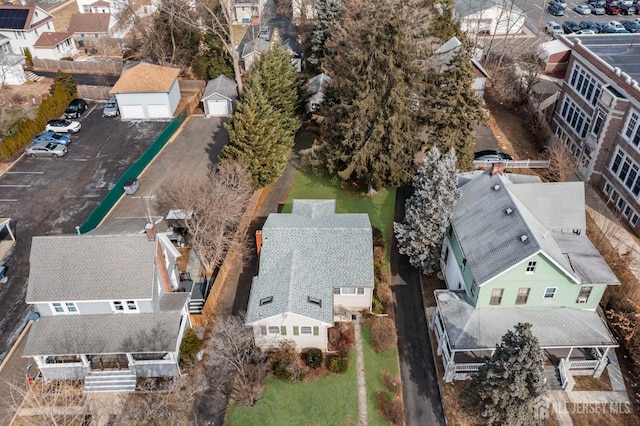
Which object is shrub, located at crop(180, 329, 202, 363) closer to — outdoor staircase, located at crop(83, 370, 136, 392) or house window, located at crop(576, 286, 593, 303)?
outdoor staircase, located at crop(83, 370, 136, 392)

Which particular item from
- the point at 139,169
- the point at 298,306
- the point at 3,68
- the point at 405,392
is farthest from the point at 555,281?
the point at 3,68

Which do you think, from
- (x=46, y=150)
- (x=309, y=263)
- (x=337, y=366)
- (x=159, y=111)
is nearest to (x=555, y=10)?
(x=159, y=111)

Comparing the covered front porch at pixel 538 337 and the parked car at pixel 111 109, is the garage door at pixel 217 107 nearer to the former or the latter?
the parked car at pixel 111 109

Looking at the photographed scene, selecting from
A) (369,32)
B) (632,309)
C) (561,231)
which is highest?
(369,32)

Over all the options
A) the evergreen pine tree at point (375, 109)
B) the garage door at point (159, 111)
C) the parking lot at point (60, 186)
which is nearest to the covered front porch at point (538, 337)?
the evergreen pine tree at point (375, 109)

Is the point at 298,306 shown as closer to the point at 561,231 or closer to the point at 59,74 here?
the point at 561,231

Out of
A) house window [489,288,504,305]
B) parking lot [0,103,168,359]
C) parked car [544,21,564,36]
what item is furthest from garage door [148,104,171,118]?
parked car [544,21,564,36]
